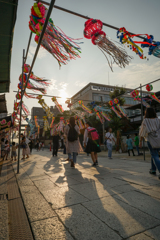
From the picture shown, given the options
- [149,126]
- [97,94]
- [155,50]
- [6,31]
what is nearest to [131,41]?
[155,50]

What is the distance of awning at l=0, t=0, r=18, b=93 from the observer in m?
3.29

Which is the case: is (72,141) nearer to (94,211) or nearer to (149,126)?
(149,126)

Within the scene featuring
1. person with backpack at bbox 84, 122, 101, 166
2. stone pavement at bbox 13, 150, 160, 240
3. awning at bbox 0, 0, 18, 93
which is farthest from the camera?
person with backpack at bbox 84, 122, 101, 166

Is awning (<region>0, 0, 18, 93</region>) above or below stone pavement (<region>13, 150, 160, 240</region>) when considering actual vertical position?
above

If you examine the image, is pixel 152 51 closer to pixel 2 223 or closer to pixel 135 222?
pixel 135 222

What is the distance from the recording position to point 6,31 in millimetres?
3994

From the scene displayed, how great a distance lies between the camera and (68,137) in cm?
589

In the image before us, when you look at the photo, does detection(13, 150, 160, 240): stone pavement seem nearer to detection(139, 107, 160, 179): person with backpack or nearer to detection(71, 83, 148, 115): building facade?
detection(139, 107, 160, 179): person with backpack

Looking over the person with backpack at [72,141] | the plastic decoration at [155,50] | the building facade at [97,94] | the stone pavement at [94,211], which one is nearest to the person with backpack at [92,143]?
the person with backpack at [72,141]

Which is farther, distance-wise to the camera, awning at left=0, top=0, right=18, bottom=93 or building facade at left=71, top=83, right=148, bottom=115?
building facade at left=71, top=83, right=148, bottom=115

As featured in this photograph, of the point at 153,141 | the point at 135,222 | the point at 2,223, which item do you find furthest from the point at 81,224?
the point at 153,141

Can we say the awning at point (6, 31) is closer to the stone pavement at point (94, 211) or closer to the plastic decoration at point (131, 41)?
the plastic decoration at point (131, 41)

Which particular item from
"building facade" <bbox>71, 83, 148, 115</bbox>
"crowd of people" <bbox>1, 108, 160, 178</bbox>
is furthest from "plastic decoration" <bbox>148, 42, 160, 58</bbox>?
"building facade" <bbox>71, 83, 148, 115</bbox>

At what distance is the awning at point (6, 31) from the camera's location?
329 centimetres
